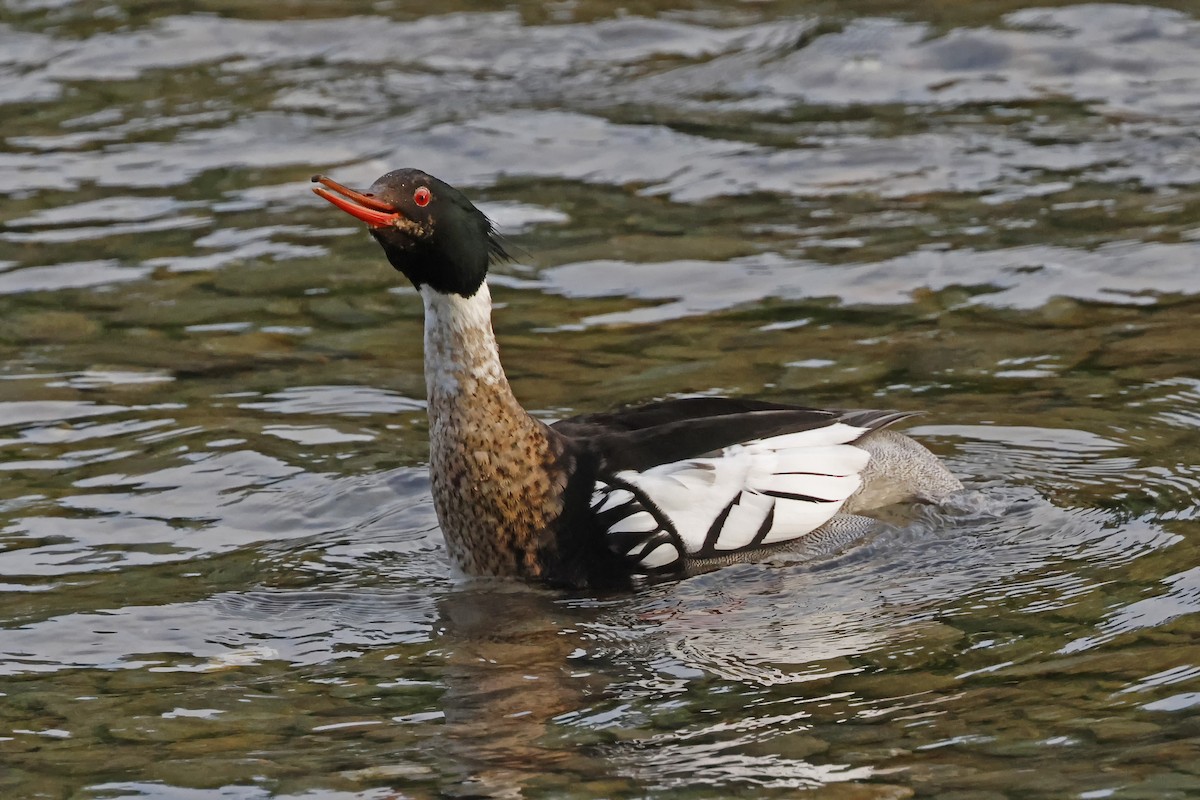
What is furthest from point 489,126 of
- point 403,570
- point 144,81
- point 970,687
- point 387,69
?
point 970,687

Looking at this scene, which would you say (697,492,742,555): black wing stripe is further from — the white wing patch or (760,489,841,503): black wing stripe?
(760,489,841,503): black wing stripe

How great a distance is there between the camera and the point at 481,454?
7.06m

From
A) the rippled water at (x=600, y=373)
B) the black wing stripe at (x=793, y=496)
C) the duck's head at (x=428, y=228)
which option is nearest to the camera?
the rippled water at (x=600, y=373)

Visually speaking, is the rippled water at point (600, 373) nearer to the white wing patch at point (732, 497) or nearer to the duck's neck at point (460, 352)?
the white wing patch at point (732, 497)

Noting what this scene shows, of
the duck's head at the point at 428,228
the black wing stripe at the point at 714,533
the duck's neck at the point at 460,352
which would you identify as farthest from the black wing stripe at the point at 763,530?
the duck's head at the point at 428,228

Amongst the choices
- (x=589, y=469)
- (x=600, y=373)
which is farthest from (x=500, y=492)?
(x=600, y=373)

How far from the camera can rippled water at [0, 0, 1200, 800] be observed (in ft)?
18.1

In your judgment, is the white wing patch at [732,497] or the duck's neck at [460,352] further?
the duck's neck at [460,352]

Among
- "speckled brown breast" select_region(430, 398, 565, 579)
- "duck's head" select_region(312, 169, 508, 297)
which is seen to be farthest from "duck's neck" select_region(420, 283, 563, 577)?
"duck's head" select_region(312, 169, 508, 297)

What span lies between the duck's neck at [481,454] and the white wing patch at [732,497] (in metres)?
0.29

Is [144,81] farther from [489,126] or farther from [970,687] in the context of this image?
[970,687]

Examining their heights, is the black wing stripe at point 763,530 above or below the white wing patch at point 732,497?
below

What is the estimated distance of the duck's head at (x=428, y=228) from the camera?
664 centimetres

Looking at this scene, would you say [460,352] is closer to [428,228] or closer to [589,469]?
[428,228]
